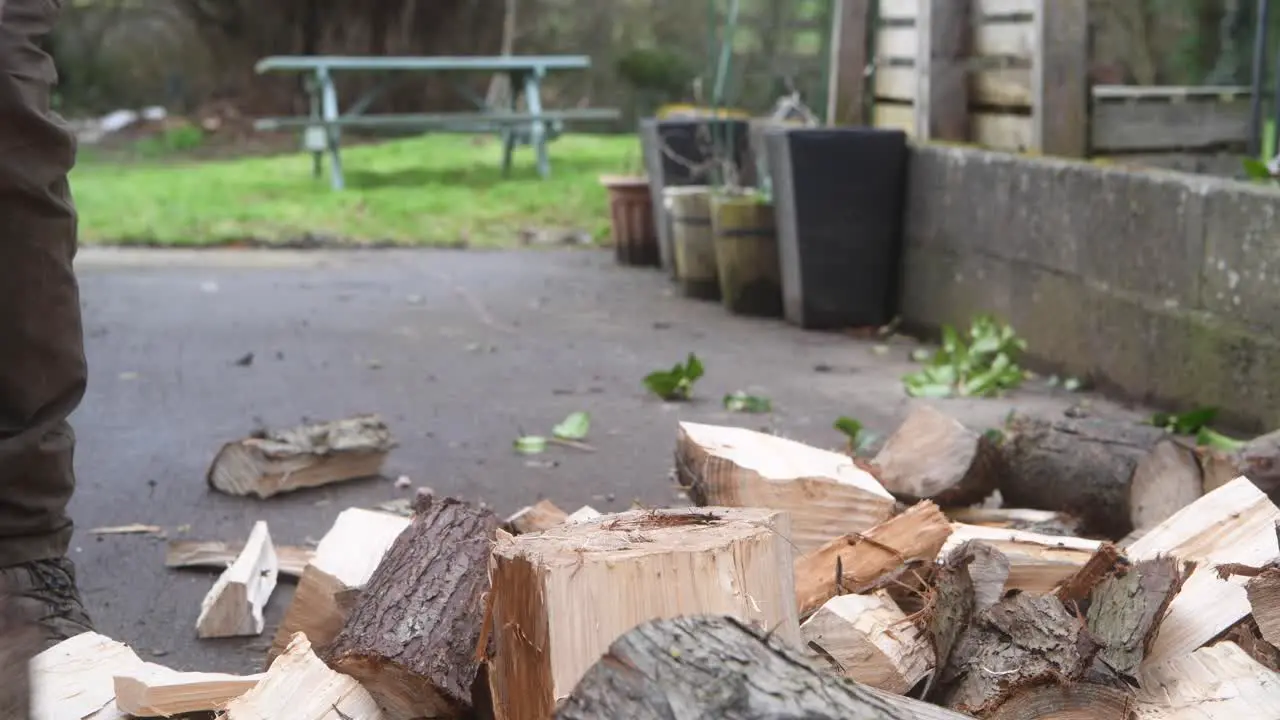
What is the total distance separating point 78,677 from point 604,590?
0.96 meters

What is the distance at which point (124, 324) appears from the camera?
728cm

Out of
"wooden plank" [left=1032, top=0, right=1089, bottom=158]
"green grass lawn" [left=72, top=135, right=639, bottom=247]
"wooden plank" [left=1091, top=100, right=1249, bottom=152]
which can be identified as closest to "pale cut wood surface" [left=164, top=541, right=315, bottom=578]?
"wooden plank" [left=1032, top=0, right=1089, bottom=158]

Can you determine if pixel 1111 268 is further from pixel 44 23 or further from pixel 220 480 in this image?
pixel 44 23

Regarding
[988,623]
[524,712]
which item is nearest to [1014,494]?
[988,623]

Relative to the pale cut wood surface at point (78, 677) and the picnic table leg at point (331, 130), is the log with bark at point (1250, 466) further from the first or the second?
the picnic table leg at point (331, 130)

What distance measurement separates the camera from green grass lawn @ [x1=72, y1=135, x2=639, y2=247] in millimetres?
11312

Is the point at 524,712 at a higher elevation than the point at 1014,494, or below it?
higher

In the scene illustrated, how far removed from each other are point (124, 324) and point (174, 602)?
423cm

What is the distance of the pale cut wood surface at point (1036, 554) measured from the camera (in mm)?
2746

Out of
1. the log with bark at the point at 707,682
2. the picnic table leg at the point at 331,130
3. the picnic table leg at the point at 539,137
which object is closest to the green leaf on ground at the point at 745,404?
the log with bark at the point at 707,682

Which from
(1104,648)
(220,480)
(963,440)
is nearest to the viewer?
(1104,648)

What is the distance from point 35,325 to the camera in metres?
2.76

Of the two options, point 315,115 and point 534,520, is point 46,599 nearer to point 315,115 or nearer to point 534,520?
point 534,520

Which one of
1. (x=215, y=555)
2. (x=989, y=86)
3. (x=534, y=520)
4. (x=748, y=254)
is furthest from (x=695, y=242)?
(x=534, y=520)
